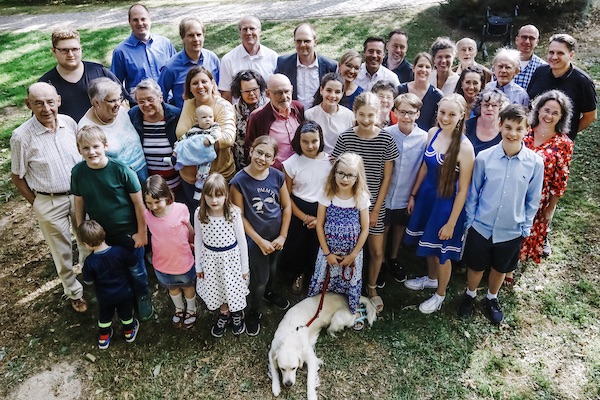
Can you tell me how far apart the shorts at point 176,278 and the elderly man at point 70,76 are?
1.88 m

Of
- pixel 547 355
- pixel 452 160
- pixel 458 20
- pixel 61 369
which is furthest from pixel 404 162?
pixel 458 20

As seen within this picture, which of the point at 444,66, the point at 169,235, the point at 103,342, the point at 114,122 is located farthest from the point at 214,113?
the point at 444,66

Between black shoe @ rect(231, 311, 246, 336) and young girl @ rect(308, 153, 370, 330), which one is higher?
young girl @ rect(308, 153, 370, 330)

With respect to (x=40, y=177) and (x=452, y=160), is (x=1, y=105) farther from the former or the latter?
(x=452, y=160)

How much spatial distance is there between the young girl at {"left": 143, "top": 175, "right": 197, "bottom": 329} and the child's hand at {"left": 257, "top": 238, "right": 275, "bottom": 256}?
2.01 feet

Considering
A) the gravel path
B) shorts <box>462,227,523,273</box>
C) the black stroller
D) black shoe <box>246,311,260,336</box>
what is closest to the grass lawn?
black shoe <box>246,311,260,336</box>

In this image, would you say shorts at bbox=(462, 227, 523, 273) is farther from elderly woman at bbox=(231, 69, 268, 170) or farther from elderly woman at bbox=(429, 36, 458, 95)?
elderly woman at bbox=(231, 69, 268, 170)

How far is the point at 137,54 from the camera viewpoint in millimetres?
5387

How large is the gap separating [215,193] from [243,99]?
52.0 inches

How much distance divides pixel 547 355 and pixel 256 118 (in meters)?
3.31

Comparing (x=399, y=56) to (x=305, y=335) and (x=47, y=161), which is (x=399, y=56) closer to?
(x=305, y=335)

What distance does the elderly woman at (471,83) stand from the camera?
179 inches

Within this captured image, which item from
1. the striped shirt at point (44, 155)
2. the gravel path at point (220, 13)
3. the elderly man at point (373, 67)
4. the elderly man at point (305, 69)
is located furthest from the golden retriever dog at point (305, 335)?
the gravel path at point (220, 13)

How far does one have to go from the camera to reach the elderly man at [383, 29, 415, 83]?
5434mm
